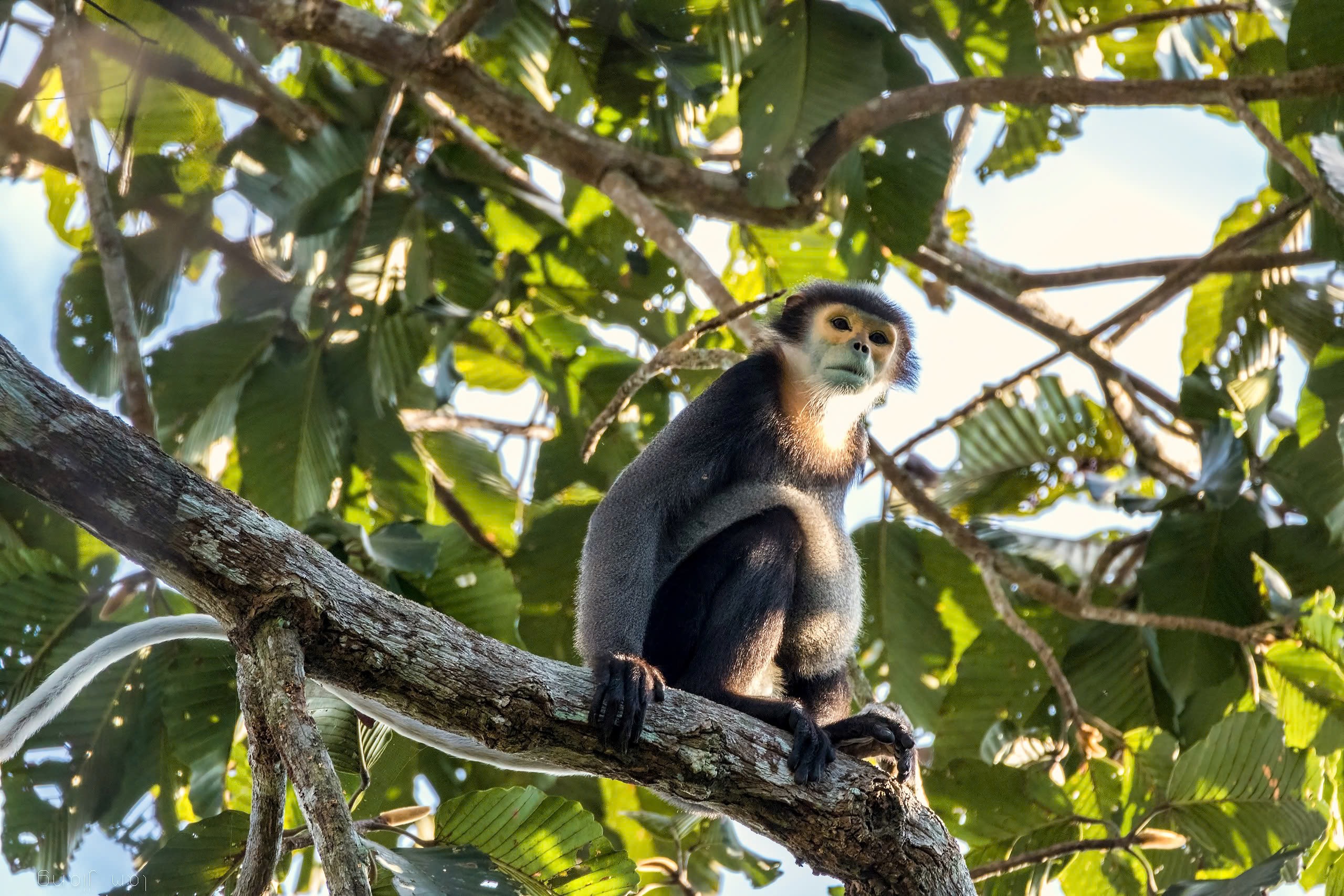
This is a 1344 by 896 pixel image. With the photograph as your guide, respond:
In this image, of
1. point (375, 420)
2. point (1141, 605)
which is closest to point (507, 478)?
point (375, 420)

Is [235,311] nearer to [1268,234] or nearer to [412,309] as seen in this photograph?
[412,309]

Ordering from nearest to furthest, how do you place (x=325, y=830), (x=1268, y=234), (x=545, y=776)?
(x=325, y=830) → (x=545, y=776) → (x=1268, y=234)

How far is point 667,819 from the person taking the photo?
4.46 meters

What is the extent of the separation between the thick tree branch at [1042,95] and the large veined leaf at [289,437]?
94.9 inches

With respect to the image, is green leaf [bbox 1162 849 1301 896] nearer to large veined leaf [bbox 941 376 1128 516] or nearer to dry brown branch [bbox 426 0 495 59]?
large veined leaf [bbox 941 376 1128 516]

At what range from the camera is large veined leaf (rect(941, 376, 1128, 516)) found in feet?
20.1

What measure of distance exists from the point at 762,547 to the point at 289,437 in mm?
2379

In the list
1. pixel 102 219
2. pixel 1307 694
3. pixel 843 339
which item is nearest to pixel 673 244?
pixel 843 339

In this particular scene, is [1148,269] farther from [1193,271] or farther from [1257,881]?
[1257,881]

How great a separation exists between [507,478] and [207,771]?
90.7 inches

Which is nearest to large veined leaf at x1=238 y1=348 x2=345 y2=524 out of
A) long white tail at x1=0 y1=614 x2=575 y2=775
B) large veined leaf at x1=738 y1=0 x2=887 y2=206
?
large veined leaf at x1=738 y1=0 x2=887 y2=206

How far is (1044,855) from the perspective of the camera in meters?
3.98

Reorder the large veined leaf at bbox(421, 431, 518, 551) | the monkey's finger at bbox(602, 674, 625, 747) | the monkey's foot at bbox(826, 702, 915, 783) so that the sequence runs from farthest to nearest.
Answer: the large veined leaf at bbox(421, 431, 518, 551) → the monkey's foot at bbox(826, 702, 915, 783) → the monkey's finger at bbox(602, 674, 625, 747)

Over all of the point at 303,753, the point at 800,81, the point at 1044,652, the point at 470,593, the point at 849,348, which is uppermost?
the point at 800,81
